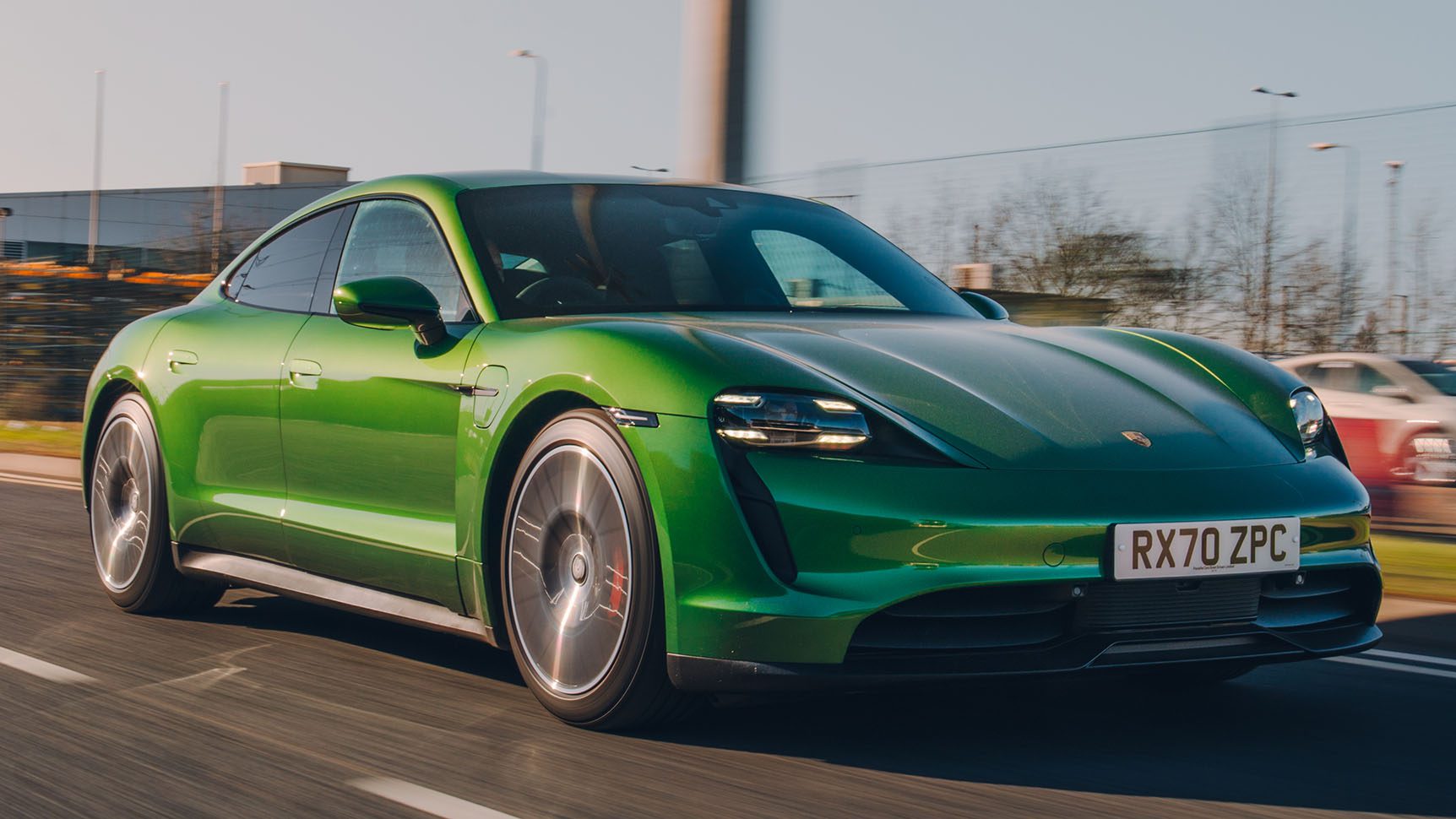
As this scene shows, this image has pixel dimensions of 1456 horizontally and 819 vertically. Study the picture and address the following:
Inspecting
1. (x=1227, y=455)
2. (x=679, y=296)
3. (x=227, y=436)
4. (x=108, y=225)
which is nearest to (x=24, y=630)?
(x=227, y=436)

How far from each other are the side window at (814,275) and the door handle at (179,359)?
200 centimetres

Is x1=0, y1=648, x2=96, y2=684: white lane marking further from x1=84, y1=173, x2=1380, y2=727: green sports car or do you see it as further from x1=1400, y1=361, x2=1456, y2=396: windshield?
x1=1400, y1=361, x2=1456, y2=396: windshield

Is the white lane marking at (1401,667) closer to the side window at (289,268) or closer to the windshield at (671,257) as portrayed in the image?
the windshield at (671,257)

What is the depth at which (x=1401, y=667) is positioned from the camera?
516cm

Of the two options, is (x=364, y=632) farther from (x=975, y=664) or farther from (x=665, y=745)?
(x=975, y=664)

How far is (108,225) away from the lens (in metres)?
54.2

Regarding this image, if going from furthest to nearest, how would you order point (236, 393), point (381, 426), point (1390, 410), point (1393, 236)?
point (1390, 410)
point (1393, 236)
point (236, 393)
point (381, 426)

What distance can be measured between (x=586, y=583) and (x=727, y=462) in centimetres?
56

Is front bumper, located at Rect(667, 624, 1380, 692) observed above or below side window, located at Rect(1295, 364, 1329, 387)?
below

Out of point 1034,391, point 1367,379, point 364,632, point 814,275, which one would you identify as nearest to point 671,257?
point 814,275

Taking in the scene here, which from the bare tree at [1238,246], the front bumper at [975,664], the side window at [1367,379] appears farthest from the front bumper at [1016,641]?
the side window at [1367,379]

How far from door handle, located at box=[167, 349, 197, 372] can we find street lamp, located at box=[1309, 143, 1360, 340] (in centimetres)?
625

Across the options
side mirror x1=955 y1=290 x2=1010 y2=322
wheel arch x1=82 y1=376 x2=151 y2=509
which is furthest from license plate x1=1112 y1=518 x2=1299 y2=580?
wheel arch x1=82 y1=376 x2=151 y2=509

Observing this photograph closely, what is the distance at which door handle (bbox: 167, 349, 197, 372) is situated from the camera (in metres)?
5.79
